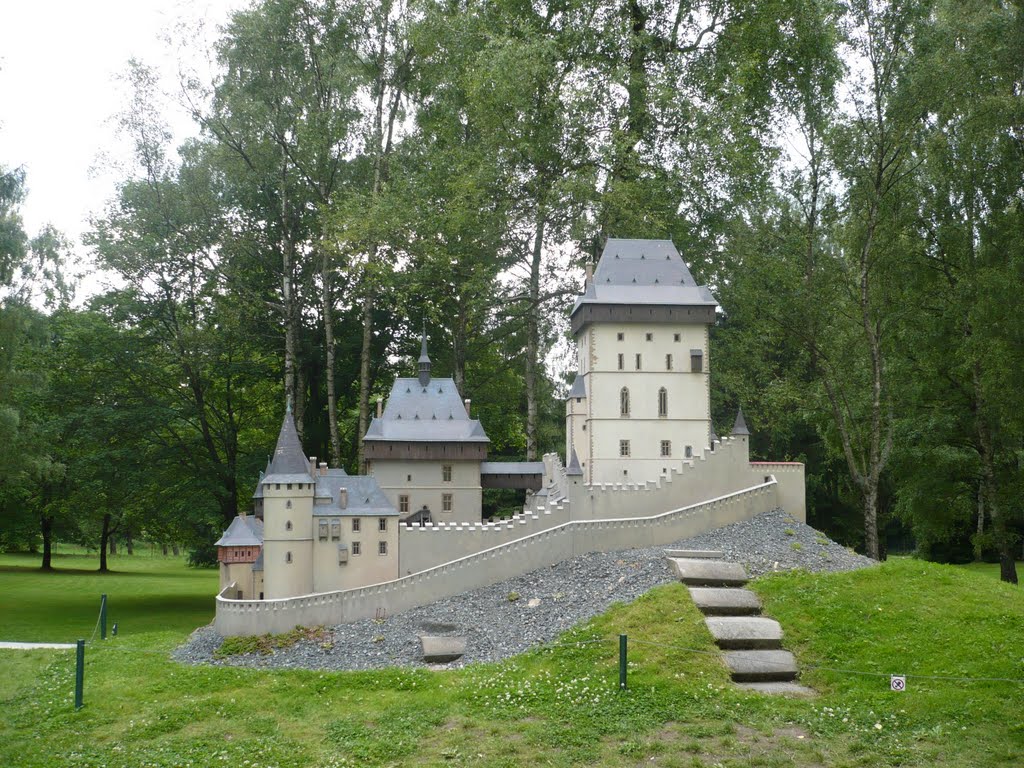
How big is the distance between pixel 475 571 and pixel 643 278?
12.6 metres

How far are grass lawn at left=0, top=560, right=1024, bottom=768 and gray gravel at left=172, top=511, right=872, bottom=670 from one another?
118 centimetres

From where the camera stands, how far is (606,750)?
17.2 m

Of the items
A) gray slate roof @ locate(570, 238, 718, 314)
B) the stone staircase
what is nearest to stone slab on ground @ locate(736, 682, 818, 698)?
the stone staircase

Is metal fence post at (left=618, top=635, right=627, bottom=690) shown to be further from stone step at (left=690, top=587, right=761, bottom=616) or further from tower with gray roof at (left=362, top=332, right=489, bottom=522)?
tower with gray roof at (left=362, top=332, right=489, bottom=522)

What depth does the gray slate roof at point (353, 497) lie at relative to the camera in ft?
93.9

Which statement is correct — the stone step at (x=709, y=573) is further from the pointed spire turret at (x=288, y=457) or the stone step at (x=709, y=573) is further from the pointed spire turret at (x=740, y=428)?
the pointed spire turret at (x=288, y=457)

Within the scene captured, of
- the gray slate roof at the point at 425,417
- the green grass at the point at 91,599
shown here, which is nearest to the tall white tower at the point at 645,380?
the gray slate roof at the point at 425,417

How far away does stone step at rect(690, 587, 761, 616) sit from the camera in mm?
23672

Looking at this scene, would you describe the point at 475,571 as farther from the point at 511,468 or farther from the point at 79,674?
the point at 79,674

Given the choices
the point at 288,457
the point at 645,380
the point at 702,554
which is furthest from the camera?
the point at 645,380

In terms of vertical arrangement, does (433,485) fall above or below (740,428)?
below

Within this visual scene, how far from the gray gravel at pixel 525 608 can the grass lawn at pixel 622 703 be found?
118 cm

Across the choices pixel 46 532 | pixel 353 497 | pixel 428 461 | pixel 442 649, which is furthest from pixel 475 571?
pixel 46 532

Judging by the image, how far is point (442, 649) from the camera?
78.2 ft
